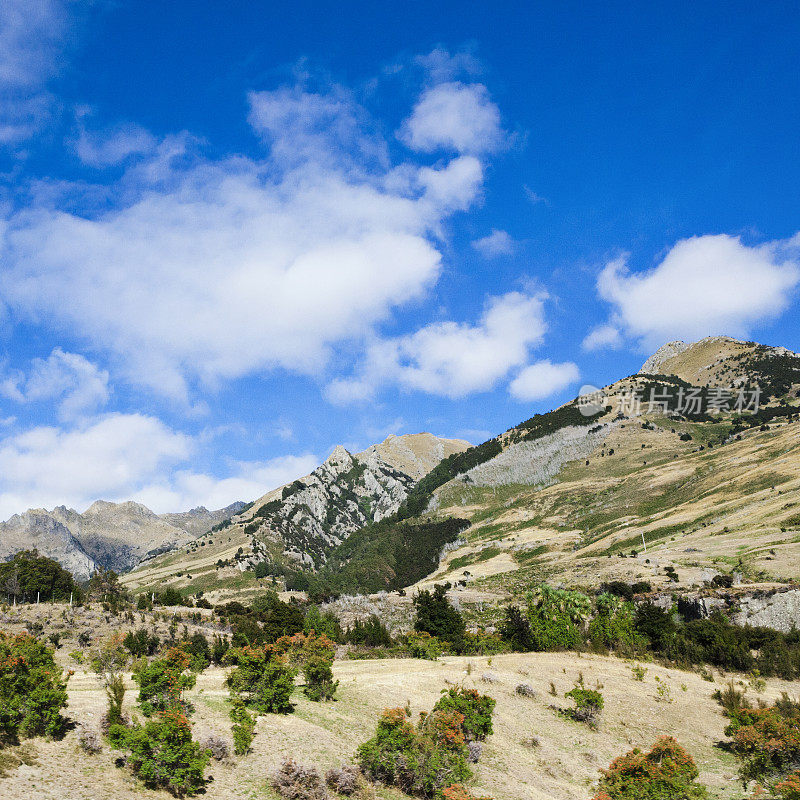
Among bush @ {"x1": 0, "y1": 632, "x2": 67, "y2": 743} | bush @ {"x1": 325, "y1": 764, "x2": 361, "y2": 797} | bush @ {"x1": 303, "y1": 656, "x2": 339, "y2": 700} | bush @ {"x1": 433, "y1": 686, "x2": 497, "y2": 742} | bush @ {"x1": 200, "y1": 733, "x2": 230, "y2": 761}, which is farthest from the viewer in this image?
bush @ {"x1": 303, "y1": 656, "x2": 339, "y2": 700}

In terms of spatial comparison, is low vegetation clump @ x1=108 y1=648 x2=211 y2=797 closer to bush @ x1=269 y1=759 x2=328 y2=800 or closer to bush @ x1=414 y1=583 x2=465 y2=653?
bush @ x1=269 y1=759 x2=328 y2=800

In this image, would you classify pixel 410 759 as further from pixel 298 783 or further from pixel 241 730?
pixel 241 730

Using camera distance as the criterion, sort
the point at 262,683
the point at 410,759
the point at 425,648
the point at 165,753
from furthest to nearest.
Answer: the point at 425,648
the point at 262,683
the point at 410,759
the point at 165,753

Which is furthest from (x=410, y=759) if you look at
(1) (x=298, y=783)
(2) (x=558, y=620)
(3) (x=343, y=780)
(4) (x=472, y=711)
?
(2) (x=558, y=620)

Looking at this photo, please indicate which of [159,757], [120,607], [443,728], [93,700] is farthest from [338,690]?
[120,607]

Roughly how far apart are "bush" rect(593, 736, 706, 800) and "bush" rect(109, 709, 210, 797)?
28.7 feet

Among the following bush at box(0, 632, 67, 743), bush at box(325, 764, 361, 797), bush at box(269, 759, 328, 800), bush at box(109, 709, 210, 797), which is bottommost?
bush at box(325, 764, 361, 797)

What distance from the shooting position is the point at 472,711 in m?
16.7

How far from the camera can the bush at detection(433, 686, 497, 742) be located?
1633cm

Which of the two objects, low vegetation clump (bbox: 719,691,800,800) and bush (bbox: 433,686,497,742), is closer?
low vegetation clump (bbox: 719,691,800,800)

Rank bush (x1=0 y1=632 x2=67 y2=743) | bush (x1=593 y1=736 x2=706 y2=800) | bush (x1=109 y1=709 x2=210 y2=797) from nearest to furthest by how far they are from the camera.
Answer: bush (x1=109 y1=709 x2=210 y2=797) < bush (x1=0 y1=632 x2=67 y2=743) < bush (x1=593 y1=736 x2=706 y2=800)

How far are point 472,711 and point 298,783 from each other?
6929 mm

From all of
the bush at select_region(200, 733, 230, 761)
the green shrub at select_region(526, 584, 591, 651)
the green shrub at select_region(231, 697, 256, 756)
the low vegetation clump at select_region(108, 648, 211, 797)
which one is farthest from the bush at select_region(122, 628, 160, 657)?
the green shrub at select_region(526, 584, 591, 651)

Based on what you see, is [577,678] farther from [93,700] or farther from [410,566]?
[410,566]
